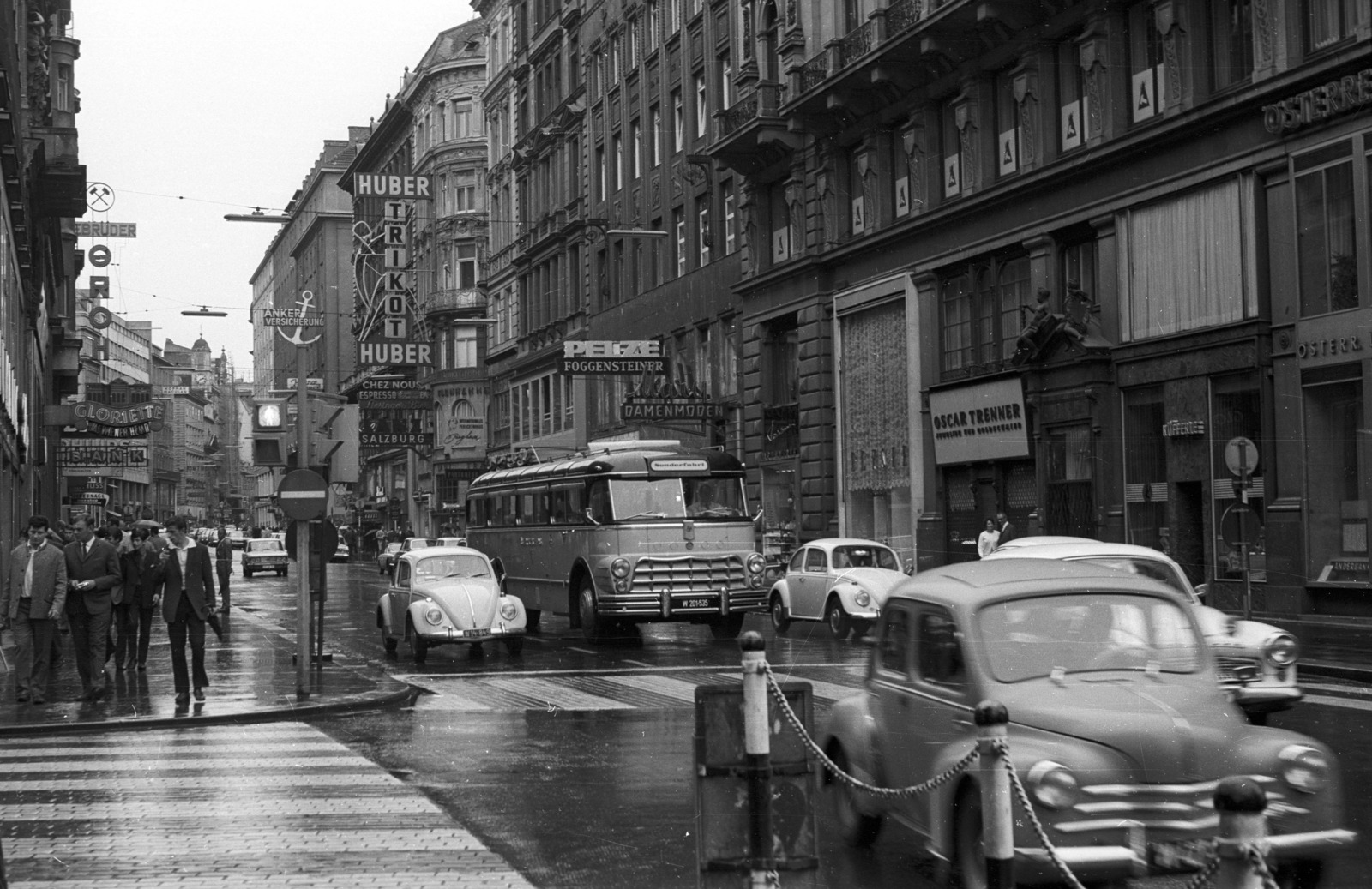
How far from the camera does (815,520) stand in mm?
41250

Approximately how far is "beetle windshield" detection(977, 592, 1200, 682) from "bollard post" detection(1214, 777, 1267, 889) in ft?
11.9

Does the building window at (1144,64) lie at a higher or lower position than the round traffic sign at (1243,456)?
higher

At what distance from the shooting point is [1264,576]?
26062mm

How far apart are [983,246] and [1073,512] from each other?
590 cm

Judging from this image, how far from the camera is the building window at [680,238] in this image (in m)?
51.0

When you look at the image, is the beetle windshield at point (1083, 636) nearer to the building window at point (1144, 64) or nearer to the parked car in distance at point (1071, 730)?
the parked car in distance at point (1071, 730)

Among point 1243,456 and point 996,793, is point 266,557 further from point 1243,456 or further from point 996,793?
point 996,793

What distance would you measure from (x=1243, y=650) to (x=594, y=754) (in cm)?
537

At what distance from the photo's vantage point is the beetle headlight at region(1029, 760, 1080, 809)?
22.8 ft

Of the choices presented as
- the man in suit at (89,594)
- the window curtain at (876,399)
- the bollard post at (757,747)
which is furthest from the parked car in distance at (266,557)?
the bollard post at (757,747)

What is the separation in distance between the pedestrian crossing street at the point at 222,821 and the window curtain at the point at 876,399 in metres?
24.5

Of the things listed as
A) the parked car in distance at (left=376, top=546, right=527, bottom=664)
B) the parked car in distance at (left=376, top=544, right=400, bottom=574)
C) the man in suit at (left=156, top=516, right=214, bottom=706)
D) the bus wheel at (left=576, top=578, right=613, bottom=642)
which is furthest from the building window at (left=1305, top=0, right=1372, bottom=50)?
the parked car in distance at (left=376, top=544, right=400, bottom=574)

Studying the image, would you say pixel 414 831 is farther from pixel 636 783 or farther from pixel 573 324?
pixel 573 324

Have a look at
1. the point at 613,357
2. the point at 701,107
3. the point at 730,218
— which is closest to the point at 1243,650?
the point at 730,218
